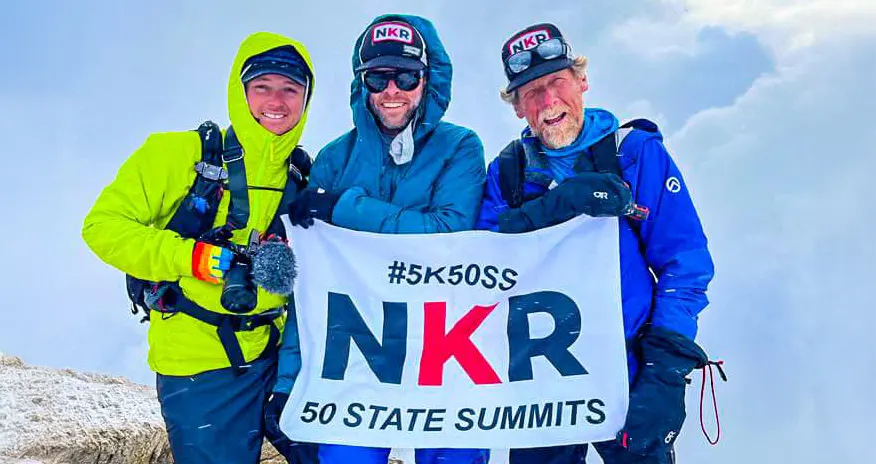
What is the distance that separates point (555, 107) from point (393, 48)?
1306mm

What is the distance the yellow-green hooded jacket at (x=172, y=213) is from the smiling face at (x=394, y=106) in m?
0.70

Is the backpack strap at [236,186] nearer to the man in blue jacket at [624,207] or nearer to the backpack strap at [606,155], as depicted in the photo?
the man in blue jacket at [624,207]

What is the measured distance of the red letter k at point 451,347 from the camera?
15.5 feet

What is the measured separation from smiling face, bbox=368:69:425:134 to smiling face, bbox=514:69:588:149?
84 centimetres

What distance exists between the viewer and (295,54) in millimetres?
5051

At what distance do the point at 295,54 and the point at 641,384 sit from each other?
353 cm

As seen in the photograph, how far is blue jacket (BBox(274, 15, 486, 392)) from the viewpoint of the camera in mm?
4680

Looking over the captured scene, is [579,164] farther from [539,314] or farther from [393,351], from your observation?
[393,351]

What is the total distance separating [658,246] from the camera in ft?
14.6

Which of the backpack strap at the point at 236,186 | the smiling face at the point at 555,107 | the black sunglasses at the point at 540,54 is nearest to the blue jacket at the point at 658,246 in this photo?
the smiling face at the point at 555,107

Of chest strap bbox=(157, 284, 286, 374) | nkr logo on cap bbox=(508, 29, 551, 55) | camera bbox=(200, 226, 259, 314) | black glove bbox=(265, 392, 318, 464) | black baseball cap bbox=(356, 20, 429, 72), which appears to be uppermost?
nkr logo on cap bbox=(508, 29, 551, 55)

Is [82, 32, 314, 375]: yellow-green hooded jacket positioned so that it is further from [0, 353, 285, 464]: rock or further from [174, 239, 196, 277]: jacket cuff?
[0, 353, 285, 464]: rock

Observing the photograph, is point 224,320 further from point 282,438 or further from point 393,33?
point 393,33

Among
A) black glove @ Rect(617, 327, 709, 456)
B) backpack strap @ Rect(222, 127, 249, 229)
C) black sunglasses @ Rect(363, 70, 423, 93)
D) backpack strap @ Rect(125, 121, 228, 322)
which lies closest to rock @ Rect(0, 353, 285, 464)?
backpack strap @ Rect(125, 121, 228, 322)
